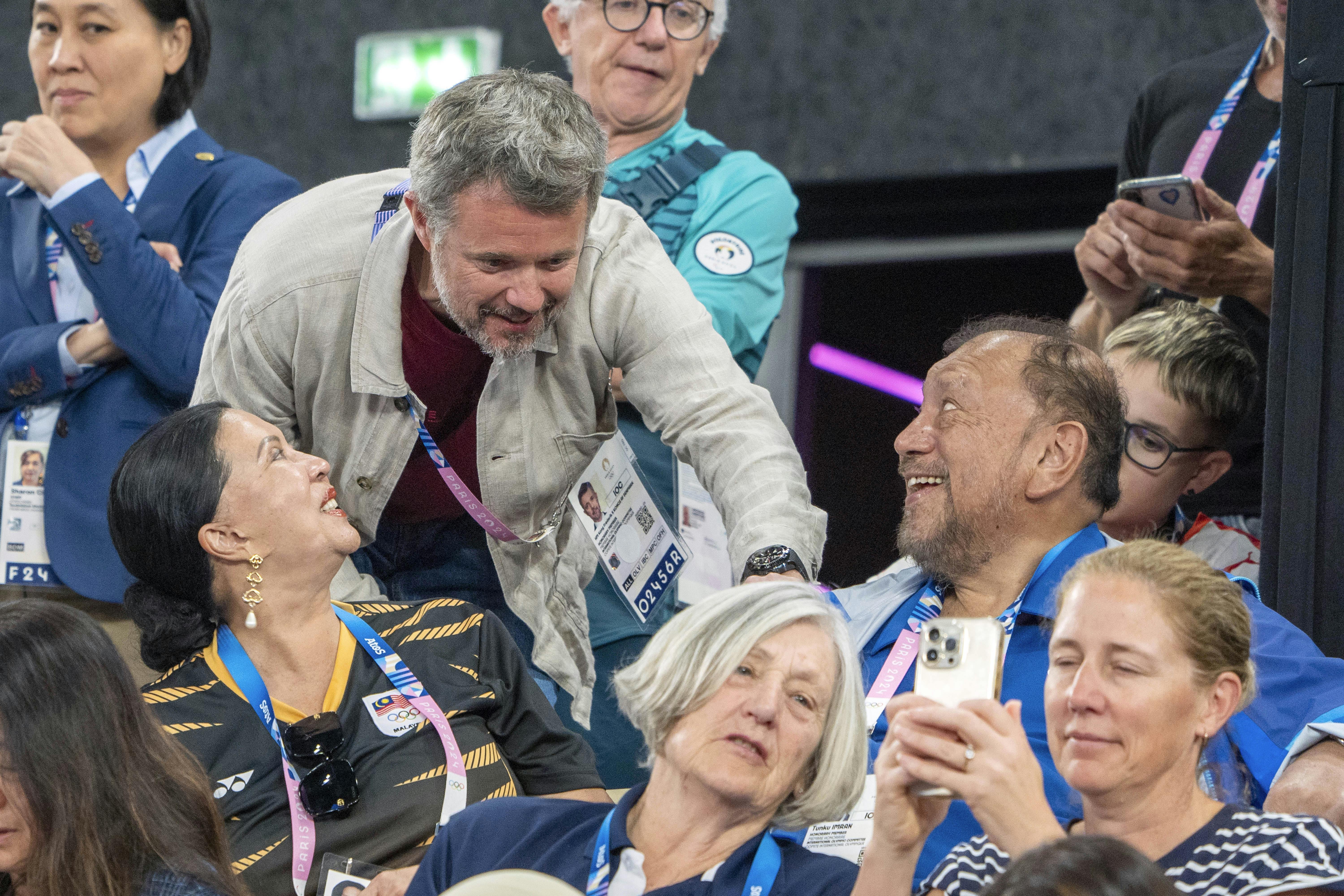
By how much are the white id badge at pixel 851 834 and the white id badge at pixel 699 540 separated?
794 millimetres

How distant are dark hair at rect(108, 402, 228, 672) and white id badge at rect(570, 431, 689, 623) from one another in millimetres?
657

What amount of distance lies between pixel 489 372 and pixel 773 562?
2.12 feet

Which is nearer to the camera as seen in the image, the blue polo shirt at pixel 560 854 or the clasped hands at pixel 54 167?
the blue polo shirt at pixel 560 854

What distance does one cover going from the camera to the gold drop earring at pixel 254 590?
2393 millimetres

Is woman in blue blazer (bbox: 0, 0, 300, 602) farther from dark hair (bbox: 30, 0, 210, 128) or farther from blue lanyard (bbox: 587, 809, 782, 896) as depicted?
blue lanyard (bbox: 587, 809, 782, 896)

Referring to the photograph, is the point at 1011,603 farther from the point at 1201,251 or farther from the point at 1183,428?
the point at 1201,251

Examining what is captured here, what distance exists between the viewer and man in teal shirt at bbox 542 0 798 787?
9.82 ft

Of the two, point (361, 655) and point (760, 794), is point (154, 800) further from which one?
point (760, 794)

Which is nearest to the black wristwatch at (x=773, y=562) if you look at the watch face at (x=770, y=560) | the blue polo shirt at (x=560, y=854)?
the watch face at (x=770, y=560)

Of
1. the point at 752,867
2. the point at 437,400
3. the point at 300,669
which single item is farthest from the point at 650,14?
the point at 752,867

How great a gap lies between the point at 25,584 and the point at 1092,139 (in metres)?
3.06

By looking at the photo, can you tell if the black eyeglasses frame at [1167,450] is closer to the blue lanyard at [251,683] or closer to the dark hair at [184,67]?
the blue lanyard at [251,683]

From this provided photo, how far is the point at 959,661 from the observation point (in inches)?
67.2

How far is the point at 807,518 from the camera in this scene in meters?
2.36
